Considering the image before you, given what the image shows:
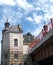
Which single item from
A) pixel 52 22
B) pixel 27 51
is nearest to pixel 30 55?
pixel 27 51

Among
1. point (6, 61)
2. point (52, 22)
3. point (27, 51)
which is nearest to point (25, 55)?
point (27, 51)

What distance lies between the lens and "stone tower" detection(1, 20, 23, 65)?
174 ft

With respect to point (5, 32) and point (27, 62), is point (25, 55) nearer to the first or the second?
point (27, 62)

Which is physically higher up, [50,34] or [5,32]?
[5,32]

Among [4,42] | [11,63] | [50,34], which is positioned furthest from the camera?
[4,42]

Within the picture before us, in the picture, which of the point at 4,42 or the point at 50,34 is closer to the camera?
the point at 50,34

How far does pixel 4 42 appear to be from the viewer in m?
56.2

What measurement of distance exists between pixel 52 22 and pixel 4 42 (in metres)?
29.5

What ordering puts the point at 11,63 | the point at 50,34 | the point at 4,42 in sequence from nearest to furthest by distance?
the point at 50,34 → the point at 11,63 → the point at 4,42

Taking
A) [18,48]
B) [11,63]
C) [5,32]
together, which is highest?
[5,32]

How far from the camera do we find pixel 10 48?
5362 cm

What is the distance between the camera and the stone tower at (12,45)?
52.9 meters

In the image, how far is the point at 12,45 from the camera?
53.8m

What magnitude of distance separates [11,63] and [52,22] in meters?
26.4
